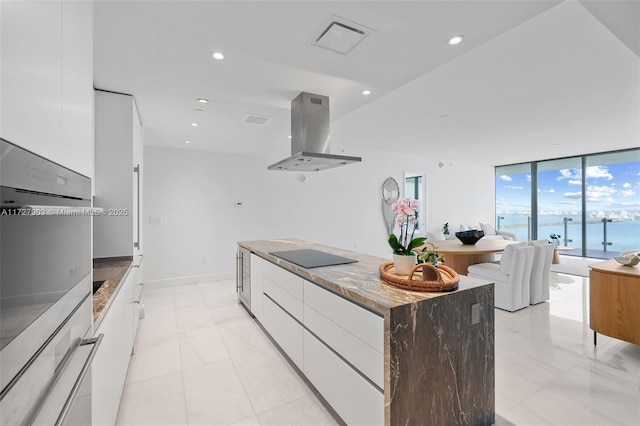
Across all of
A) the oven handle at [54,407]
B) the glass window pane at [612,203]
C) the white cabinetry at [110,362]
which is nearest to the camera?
the oven handle at [54,407]

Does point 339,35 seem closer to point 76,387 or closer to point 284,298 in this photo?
point 284,298

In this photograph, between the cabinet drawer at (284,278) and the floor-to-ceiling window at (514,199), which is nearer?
the cabinet drawer at (284,278)

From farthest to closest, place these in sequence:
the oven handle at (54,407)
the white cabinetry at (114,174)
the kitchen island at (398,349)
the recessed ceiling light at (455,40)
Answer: the white cabinetry at (114,174) → the recessed ceiling light at (455,40) → the kitchen island at (398,349) → the oven handle at (54,407)

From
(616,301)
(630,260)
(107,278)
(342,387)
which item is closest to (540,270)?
(630,260)

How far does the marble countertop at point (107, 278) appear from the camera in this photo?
1418 millimetres

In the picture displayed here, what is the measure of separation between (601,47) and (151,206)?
6069mm

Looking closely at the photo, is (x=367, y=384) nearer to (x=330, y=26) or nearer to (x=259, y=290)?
(x=259, y=290)

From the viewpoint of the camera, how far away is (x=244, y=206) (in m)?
5.87

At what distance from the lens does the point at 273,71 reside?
2.46 metres

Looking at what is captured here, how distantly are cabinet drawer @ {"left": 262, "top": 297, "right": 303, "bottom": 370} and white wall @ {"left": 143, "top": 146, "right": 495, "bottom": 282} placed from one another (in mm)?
2963

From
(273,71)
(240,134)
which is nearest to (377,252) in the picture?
(240,134)

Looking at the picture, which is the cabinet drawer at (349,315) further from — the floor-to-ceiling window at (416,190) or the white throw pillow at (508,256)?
the floor-to-ceiling window at (416,190)

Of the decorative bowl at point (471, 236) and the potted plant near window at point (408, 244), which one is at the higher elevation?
the potted plant near window at point (408, 244)

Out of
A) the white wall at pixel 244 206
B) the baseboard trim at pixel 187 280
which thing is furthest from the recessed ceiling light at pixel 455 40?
the baseboard trim at pixel 187 280
